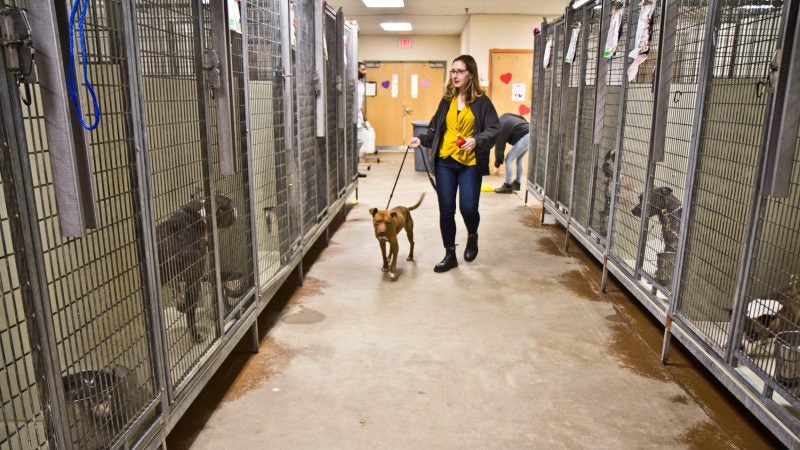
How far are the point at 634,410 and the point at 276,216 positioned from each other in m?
2.10

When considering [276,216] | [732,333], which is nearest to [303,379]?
→ [276,216]

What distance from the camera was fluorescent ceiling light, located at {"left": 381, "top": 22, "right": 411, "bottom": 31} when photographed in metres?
11.2

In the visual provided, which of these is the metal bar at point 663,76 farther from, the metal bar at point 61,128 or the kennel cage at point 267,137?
the metal bar at point 61,128

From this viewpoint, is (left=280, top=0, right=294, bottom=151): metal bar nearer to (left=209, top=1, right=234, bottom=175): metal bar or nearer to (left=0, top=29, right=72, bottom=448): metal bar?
(left=209, top=1, right=234, bottom=175): metal bar

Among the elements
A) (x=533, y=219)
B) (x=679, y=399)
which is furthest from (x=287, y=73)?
(x=533, y=219)

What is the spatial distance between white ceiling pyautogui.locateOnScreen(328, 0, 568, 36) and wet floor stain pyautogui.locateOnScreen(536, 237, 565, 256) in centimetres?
474

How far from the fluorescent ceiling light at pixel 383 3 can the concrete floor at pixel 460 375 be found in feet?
19.9

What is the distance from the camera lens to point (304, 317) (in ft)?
11.0

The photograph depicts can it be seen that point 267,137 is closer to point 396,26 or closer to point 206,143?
point 206,143

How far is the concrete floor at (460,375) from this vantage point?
2195mm

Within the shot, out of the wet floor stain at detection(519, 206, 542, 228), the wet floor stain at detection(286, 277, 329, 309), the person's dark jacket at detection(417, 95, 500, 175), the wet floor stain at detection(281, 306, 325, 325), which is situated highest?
the person's dark jacket at detection(417, 95, 500, 175)

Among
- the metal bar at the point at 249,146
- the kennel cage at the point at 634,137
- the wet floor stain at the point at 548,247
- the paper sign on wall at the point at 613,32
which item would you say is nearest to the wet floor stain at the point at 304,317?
the metal bar at the point at 249,146

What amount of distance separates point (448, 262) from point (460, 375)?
5.47ft

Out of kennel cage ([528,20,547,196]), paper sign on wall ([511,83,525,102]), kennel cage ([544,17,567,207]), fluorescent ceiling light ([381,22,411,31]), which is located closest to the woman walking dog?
kennel cage ([544,17,567,207])
